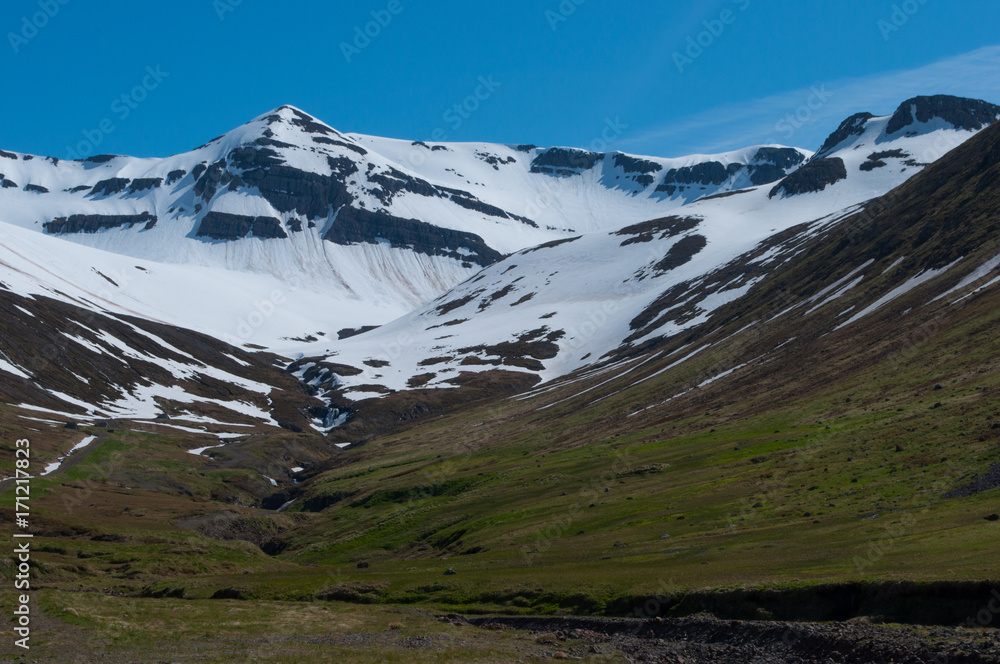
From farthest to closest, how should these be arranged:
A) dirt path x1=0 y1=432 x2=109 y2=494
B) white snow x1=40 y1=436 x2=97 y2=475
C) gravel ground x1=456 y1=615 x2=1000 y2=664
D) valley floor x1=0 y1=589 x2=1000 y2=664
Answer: white snow x1=40 y1=436 x2=97 y2=475 → dirt path x1=0 y1=432 x2=109 y2=494 → valley floor x1=0 y1=589 x2=1000 y2=664 → gravel ground x1=456 y1=615 x2=1000 y2=664

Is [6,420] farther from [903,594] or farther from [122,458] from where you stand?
[903,594]

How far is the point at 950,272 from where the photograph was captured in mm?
90688

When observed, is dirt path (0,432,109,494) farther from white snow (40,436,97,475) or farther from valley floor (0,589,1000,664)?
valley floor (0,589,1000,664)

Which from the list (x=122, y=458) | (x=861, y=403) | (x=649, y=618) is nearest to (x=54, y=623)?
(x=649, y=618)

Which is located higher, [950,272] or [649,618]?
[950,272]

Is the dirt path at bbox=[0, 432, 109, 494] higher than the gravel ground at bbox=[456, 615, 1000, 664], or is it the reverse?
the dirt path at bbox=[0, 432, 109, 494]

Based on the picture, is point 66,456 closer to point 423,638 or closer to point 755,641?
point 423,638

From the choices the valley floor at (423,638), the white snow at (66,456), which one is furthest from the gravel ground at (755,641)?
the white snow at (66,456)

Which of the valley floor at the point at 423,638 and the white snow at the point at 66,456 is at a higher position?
the white snow at the point at 66,456

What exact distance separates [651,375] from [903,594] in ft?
319

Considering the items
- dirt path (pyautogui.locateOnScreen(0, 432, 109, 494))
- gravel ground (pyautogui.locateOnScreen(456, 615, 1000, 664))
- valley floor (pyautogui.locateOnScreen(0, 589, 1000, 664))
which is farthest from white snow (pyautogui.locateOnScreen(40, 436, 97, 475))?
gravel ground (pyautogui.locateOnScreen(456, 615, 1000, 664))

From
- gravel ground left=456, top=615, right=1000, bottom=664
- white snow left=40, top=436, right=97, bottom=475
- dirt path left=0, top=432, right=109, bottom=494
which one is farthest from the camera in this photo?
white snow left=40, top=436, right=97, bottom=475

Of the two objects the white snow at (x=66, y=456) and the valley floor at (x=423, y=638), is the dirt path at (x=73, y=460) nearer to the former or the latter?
the white snow at (x=66, y=456)

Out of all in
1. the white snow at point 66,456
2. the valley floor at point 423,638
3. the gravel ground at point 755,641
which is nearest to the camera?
the gravel ground at point 755,641
